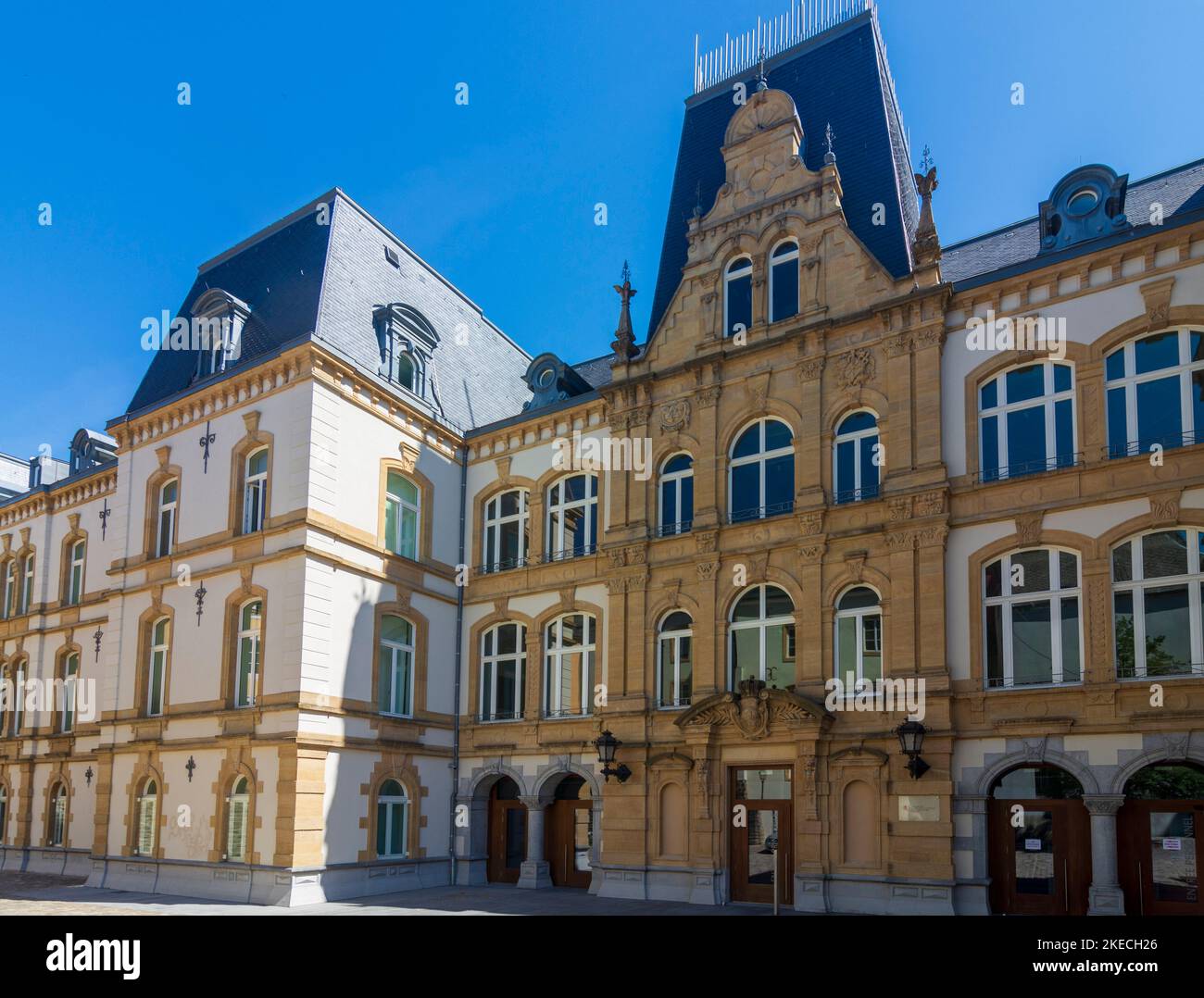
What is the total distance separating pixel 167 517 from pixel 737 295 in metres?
15.0

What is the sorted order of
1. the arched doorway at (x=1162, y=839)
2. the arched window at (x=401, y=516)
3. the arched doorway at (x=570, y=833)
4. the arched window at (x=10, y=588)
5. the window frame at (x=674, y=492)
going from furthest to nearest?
1. the arched window at (x=10, y=588)
2. the arched window at (x=401, y=516)
3. the arched doorway at (x=570, y=833)
4. the window frame at (x=674, y=492)
5. the arched doorway at (x=1162, y=839)

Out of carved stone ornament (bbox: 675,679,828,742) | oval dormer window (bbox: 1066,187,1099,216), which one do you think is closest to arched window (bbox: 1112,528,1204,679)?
carved stone ornament (bbox: 675,679,828,742)

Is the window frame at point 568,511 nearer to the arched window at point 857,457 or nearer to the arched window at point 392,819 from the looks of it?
the arched window at point 857,457

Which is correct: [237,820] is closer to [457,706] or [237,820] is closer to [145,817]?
[145,817]

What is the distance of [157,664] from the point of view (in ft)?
84.7

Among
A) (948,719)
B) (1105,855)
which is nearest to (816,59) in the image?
(948,719)

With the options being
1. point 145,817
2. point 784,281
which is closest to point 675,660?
point 784,281

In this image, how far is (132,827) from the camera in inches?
969

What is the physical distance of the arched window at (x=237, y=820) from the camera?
72.6 feet

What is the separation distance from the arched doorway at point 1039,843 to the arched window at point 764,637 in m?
4.58

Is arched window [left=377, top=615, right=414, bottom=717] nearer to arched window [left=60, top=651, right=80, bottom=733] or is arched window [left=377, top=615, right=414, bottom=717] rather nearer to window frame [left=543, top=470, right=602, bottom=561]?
window frame [left=543, top=470, right=602, bottom=561]

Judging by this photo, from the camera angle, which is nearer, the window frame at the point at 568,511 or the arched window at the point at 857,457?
the arched window at the point at 857,457

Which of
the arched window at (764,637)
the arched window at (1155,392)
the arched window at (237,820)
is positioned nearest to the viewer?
the arched window at (1155,392)

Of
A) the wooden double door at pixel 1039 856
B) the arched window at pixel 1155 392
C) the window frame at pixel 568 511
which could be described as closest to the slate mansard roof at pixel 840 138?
the window frame at pixel 568 511
